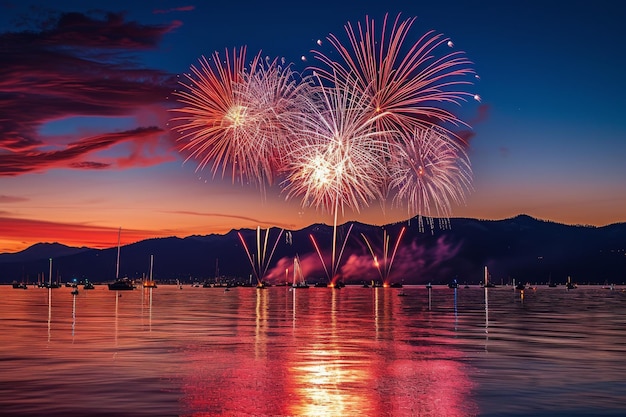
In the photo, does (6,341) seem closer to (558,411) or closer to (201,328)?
(201,328)

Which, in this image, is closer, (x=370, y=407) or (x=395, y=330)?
(x=370, y=407)

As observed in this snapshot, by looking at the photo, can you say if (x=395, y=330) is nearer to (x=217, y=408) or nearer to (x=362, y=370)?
(x=362, y=370)

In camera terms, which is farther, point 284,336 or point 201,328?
point 201,328

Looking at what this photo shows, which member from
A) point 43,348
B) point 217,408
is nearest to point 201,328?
point 43,348

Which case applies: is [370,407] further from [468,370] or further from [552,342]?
[552,342]

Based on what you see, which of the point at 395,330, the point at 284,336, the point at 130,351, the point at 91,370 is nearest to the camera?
the point at 91,370

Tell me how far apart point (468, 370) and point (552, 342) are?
650 inches

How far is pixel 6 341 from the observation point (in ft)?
145

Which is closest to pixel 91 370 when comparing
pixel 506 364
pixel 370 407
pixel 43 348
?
pixel 43 348

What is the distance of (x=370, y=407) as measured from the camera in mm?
22312

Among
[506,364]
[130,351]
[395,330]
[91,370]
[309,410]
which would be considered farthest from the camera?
[395,330]

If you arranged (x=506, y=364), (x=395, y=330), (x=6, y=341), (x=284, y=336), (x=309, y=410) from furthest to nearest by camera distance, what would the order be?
(x=395, y=330) < (x=284, y=336) < (x=6, y=341) < (x=506, y=364) < (x=309, y=410)

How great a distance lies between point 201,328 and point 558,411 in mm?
38983

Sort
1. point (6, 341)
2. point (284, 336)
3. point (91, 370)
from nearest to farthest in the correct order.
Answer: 1. point (91, 370)
2. point (6, 341)
3. point (284, 336)
